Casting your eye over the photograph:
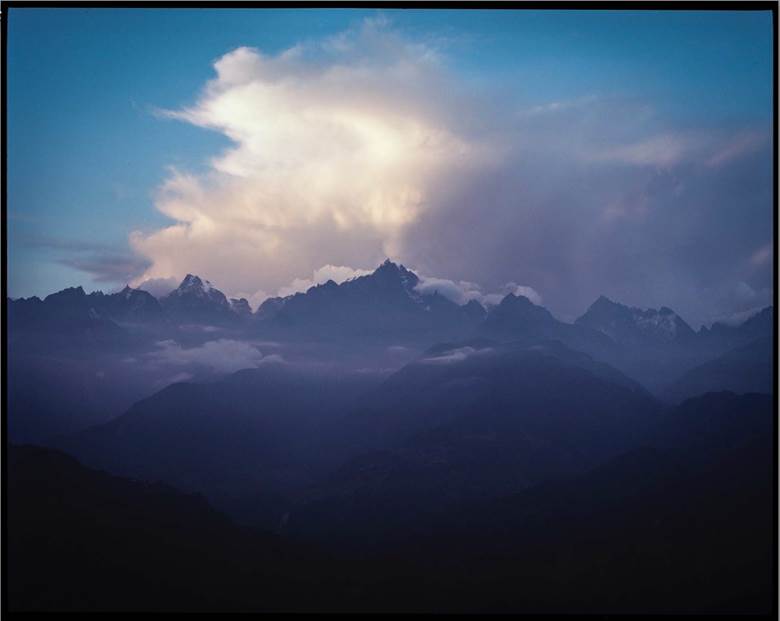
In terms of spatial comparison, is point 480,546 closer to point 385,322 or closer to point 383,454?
point 383,454

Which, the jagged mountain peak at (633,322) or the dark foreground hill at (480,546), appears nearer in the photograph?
the dark foreground hill at (480,546)

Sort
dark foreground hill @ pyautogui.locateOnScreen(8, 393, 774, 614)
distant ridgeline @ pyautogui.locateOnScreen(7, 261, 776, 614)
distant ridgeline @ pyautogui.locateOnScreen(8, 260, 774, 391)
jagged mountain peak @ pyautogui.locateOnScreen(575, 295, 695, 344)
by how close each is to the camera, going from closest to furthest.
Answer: dark foreground hill @ pyautogui.locateOnScreen(8, 393, 774, 614), distant ridgeline @ pyautogui.locateOnScreen(7, 261, 776, 614), distant ridgeline @ pyautogui.locateOnScreen(8, 260, 774, 391), jagged mountain peak @ pyautogui.locateOnScreen(575, 295, 695, 344)

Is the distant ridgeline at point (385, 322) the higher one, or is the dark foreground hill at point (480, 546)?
the distant ridgeline at point (385, 322)

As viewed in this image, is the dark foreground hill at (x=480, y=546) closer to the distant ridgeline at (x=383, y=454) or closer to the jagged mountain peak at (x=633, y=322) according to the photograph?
the distant ridgeline at (x=383, y=454)

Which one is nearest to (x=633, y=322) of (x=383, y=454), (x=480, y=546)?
(x=480, y=546)

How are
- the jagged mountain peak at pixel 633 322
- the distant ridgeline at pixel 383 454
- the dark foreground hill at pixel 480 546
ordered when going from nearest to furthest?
the dark foreground hill at pixel 480 546 → the distant ridgeline at pixel 383 454 → the jagged mountain peak at pixel 633 322

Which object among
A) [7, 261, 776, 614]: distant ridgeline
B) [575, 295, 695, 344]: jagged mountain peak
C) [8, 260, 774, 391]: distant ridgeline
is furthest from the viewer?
[575, 295, 695, 344]: jagged mountain peak

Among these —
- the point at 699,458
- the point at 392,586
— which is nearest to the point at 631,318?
the point at 699,458

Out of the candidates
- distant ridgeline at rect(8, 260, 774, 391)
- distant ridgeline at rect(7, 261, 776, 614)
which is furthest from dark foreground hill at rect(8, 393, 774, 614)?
distant ridgeline at rect(8, 260, 774, 391)

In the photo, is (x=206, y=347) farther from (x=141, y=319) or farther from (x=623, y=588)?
(x=623, y=588)

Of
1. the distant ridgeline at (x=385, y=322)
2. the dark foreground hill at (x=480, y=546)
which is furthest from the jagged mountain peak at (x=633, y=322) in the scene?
the dark foreground hill at (x=480, y=546)

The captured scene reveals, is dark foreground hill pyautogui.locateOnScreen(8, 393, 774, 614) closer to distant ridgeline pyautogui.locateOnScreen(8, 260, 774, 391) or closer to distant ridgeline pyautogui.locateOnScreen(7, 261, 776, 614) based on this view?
distant ridgeline pyautogui.locateOnScreen(7, 261, 776, 614)

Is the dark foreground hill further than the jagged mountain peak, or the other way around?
the jagged mountain peak

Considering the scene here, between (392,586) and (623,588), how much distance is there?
2.95 m
